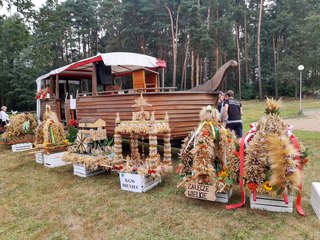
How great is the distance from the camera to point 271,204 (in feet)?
9.78

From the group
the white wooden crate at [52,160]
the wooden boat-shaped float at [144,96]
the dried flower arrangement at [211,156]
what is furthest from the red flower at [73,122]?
the dried flower arrangement at [211,156]

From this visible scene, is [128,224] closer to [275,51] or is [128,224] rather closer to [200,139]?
[200,139]

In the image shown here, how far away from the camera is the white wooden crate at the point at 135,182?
12.6 ft

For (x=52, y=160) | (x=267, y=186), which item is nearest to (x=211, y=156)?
(x=267, y=186)

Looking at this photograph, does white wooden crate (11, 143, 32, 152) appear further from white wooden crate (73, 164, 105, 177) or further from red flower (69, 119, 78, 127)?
white wooden crate (73, 164, 105, 177)

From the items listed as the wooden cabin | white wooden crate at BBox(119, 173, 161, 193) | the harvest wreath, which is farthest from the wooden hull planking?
the harvest wreath

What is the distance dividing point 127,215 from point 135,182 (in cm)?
80

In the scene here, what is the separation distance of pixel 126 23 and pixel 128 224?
25.3 m

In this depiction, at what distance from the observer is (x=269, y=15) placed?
92.0 feet

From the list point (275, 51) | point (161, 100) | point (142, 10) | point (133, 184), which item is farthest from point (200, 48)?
point (133, 184)

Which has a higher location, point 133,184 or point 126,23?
point 126,23

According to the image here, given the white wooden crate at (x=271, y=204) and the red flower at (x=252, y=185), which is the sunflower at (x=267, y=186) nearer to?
the red flower at (x=252, y=185)

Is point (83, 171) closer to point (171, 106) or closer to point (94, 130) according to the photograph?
point (94, 130)

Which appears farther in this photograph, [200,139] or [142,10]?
[142,10]
